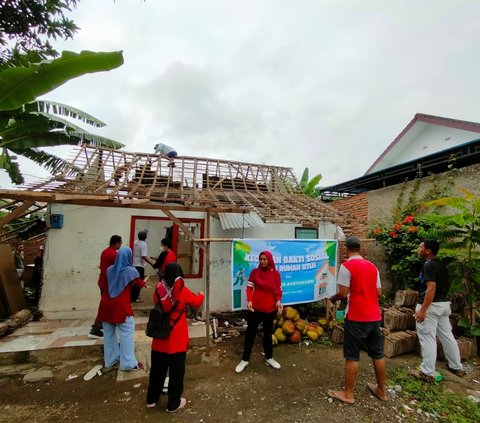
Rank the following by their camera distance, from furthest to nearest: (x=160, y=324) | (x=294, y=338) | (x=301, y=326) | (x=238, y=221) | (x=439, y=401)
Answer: (x=238, y=221)
(x=301, y=326)
(x=294, y=338)
(x=439, y=401)
(x=160, y=324)

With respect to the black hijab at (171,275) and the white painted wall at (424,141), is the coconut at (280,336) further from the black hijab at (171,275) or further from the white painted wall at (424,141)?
the white painted wall at (424,141)

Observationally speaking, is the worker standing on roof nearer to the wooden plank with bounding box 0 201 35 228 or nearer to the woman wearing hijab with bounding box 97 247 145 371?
the wooden plank with bounding box 0 201 35 228

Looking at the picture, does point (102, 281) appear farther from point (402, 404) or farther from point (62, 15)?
point (62, 15)

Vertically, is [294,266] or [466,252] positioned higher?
[466,252]

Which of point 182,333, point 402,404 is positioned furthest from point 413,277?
point 182,333

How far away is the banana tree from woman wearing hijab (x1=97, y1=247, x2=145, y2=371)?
250 centimetres

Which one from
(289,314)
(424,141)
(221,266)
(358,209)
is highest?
(424,141)

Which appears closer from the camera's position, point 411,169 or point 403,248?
point 403,248

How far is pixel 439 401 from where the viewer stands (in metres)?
3.63

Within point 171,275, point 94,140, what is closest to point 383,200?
point 171,275

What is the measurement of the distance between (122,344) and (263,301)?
91.9 inches

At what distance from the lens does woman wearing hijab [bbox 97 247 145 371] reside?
13.2 feet

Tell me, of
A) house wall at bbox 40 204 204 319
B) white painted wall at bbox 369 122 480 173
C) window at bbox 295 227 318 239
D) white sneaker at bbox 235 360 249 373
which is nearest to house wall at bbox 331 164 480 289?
window at bbox 295 227 318 239

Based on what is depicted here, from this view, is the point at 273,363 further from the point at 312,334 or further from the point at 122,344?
the point at 122,344
